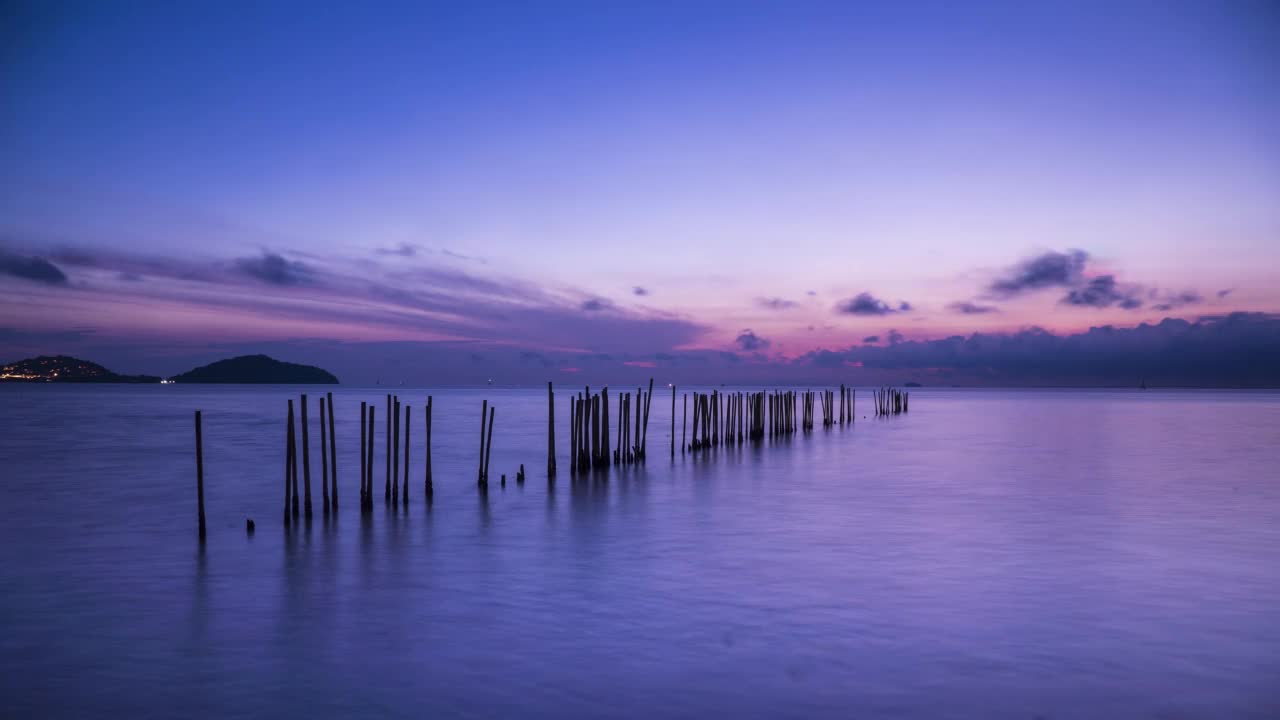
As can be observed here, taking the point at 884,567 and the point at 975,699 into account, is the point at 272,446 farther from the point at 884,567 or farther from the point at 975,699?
the point at 975,699

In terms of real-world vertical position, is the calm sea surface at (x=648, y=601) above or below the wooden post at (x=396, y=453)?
below

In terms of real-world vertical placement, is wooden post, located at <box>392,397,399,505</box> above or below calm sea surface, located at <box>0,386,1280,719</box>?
above

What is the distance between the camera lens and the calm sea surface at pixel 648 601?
249 inches

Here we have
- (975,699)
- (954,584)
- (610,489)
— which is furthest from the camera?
(610,489)

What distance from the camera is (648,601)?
29.7ft

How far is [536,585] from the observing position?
9.77m

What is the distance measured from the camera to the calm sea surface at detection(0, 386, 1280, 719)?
632 cm

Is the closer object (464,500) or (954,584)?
(954,584)

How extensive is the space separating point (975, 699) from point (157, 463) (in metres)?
22.8

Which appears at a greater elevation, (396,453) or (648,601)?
(396,453)

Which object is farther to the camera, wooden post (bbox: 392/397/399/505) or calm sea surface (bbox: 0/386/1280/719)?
wooden post (bbox: 392/397/399/505)

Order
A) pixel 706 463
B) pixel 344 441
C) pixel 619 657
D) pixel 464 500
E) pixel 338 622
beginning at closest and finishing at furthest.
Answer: pixel 619 657
pixel 338 622
pixel 464 500
pixel 706 463
pixel 344 441

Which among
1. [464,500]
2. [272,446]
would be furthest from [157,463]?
[464,500]

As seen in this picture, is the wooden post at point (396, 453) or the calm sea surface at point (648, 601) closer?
the calm sea surface at point (648, 601)
